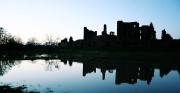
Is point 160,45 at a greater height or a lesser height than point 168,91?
greater

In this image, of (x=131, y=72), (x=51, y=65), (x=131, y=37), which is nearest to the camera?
(x=131, y=72)

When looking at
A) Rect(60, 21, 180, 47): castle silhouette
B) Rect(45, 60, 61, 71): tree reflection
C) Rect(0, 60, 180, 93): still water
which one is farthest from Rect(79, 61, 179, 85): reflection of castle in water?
Rect(60, 21, 180, 47): castle silhouette

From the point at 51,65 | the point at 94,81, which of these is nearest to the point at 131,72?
the point at 94,81

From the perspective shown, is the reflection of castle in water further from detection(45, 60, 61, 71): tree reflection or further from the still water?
detection(45, 60, 61, 71): tree reflection

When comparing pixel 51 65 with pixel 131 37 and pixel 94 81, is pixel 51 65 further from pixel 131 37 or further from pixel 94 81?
pixel 131 37

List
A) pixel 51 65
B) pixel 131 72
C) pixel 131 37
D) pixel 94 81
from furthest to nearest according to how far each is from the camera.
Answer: pixel 131 37
pixel 51 65
pixel 131 72
pixel 94 81

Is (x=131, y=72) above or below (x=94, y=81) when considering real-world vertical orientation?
above

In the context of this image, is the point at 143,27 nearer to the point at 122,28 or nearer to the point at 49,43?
the point at 122,28

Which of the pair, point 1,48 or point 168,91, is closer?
point 168,91

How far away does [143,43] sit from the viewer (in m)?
47.6

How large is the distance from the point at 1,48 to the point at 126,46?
3723cm

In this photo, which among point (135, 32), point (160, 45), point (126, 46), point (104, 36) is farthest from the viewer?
point (104, 36)

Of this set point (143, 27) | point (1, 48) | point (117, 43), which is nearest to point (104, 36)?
point (117, 43)

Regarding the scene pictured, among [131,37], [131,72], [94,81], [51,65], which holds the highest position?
[131,37]
